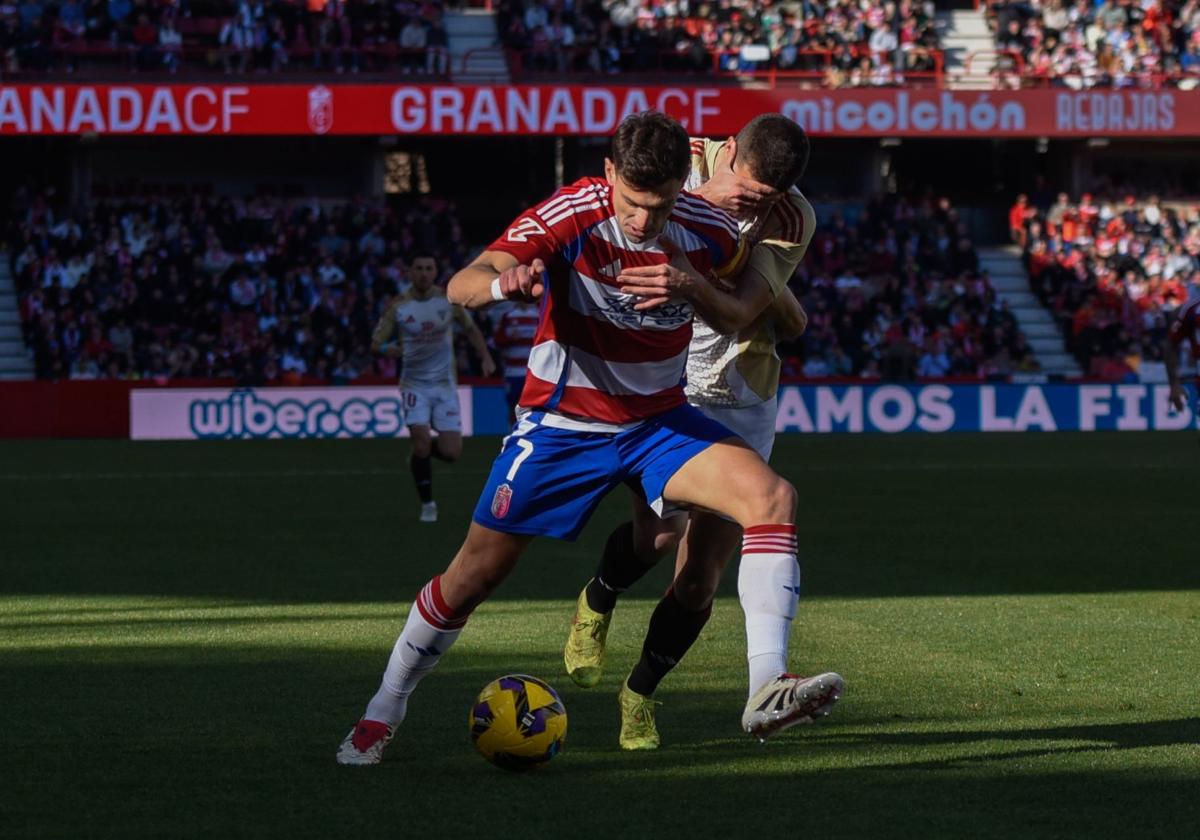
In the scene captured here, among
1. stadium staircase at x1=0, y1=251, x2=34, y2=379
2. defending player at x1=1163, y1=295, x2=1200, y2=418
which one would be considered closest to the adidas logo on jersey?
defending player at x1=1163, y1=295, x2=1200, y2=418

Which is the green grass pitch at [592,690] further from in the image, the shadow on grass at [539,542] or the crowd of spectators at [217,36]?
the crowd of spectators at [217,36]

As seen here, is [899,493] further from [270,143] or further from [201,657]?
[270,143]

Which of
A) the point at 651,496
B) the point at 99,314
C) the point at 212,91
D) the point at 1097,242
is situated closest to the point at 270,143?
the point at 212,91

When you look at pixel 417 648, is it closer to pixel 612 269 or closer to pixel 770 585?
pixel 770 585

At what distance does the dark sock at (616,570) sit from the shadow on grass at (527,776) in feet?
1.25

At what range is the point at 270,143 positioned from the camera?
127ft

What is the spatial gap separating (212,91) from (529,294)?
30.8 meters

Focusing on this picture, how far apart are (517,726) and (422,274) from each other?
421 inches

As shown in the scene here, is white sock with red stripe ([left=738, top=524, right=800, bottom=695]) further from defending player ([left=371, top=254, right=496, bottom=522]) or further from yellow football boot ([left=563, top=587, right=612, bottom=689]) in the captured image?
defending player ([left=371, top=254, right=496, bottom=522])

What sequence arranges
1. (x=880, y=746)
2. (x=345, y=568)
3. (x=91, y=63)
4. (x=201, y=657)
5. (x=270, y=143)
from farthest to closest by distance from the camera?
1. (x=270, y=143)
2. (x=91, y=63)
3. (x=345, y=568)
4. (x=201, y=657)
5. (x=880, y=746)

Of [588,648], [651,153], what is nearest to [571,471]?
[651,153]

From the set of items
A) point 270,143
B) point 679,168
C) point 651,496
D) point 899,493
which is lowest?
point 899,493

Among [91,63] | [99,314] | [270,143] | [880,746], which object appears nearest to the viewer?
[880,746]

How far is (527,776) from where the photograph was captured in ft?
19.0
